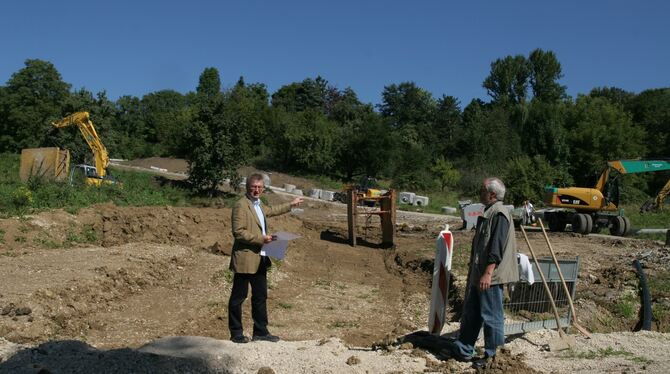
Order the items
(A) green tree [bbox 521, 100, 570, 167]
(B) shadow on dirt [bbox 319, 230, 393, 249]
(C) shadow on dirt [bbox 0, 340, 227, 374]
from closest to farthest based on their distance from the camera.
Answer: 1. (C) shadow on dirt [bbox 0, 340, 227, 374]
2. (B) shadow on dirt [bbox 319, 230, 393, 249]
3. (A) green tree [bbox 521, 100, 570, 167]

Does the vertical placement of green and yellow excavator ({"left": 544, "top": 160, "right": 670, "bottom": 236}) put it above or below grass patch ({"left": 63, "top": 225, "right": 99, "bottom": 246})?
above

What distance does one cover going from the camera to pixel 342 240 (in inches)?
765

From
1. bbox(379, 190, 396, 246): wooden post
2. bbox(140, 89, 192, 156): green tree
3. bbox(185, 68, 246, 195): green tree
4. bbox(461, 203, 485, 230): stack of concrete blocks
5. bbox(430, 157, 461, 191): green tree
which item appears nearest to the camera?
bbox(379, 190, 396, 246): wooden post

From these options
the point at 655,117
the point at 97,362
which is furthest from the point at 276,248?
the point at 655,117

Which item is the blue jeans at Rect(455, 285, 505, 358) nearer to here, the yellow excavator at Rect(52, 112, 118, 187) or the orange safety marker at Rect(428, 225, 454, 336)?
the orange safety marker at Rect(428, 225, 454, 336)

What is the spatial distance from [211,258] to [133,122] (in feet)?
218

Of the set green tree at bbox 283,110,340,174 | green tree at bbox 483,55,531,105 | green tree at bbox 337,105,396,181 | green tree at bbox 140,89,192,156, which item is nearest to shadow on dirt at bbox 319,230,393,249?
green tree at bbox 283,110,340,174

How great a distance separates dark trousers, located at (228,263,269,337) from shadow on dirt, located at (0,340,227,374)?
0.97m

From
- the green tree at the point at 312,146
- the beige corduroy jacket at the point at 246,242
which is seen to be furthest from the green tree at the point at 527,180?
the beige corduroy jacket at the point at 246,242

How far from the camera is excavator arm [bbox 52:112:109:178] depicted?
94.3ft

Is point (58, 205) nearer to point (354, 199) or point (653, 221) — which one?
point (354, 199)

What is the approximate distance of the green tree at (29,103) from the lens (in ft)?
200

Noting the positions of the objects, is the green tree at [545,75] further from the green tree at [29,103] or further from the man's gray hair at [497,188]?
the man's gray hair at [497,188]

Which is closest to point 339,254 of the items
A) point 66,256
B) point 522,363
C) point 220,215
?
point 220,215
